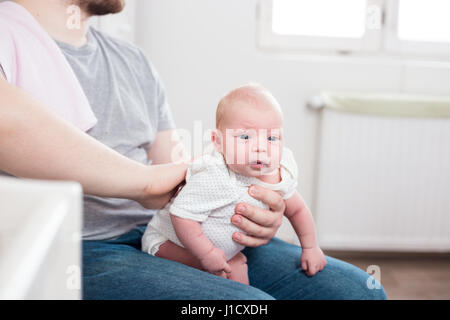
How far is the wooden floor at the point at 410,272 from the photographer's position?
181 centimetres

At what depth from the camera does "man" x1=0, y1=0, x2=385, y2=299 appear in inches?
25.5

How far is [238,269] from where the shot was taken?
0.85m

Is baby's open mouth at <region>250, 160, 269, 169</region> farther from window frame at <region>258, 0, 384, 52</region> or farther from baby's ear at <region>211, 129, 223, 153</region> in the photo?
window frame at <region>258, 0, 384, 52</region>

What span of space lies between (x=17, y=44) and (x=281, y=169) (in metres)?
0.54

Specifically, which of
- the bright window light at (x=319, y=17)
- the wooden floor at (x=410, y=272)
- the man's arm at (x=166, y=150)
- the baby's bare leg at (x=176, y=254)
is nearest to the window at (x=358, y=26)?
the bright window light at (x=319, y=17)

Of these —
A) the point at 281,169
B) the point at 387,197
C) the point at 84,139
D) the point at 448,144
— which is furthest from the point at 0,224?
the point at 448,144

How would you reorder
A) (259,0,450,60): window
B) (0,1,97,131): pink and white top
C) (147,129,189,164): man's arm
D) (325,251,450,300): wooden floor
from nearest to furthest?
(0,1,97,131): pink and white top, (147,129,189,164): man's arm, (325,251,450,300): wooden floor, (259,0,450,60): window

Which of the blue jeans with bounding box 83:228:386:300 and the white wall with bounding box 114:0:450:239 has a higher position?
the white wall with bounding box 114:0:450:239

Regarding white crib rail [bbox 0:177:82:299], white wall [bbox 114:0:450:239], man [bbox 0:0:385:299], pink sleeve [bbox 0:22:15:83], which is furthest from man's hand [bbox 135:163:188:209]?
white wall [bbox 114:0:450:239]

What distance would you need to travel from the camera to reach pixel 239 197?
81cm

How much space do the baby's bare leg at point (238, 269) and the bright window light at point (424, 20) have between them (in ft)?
5.55

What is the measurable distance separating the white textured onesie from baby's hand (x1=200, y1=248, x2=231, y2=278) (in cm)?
4

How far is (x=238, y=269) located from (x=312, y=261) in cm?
15

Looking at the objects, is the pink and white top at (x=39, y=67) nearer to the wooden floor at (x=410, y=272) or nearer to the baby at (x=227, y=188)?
the baby at (x=227, y=188)
